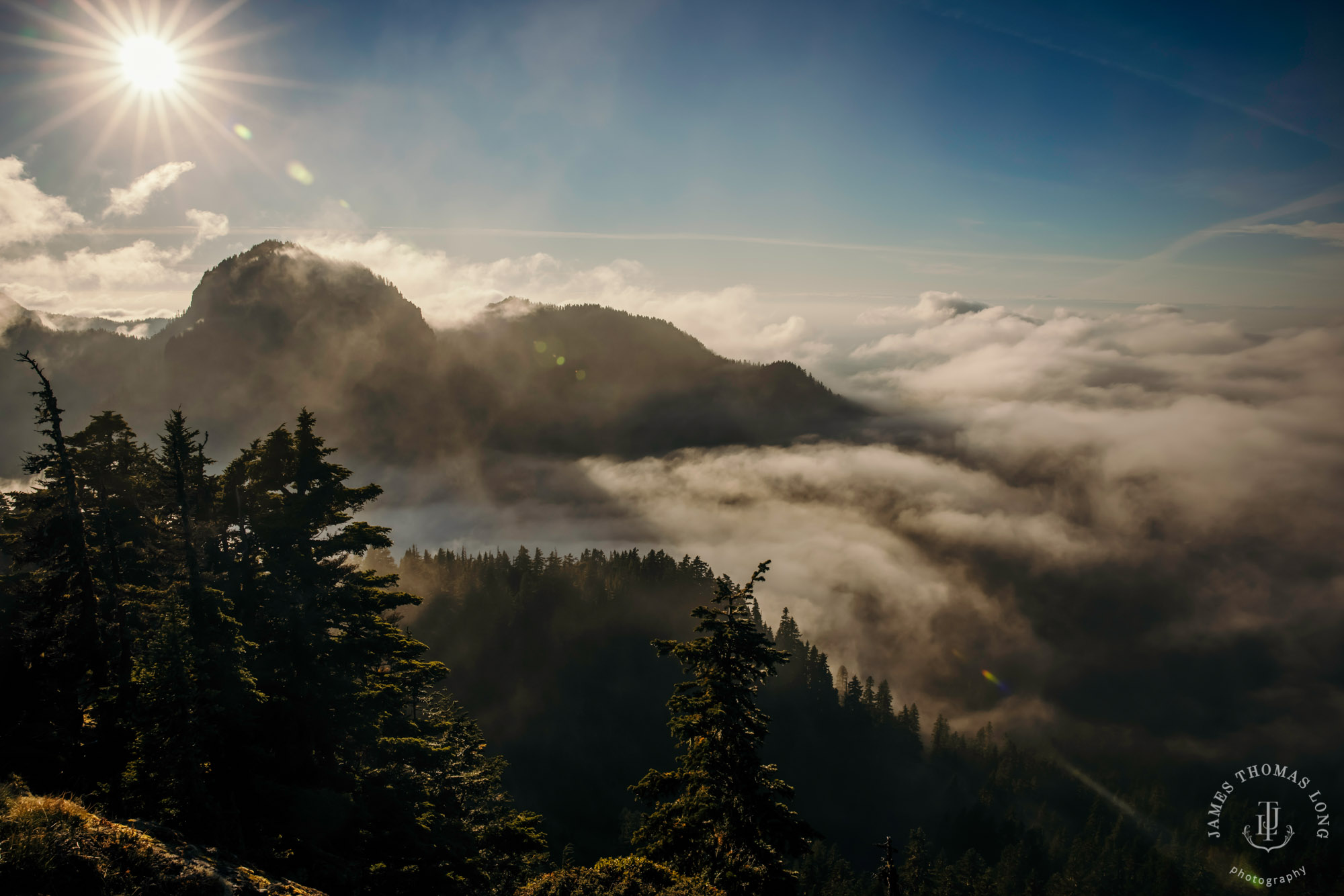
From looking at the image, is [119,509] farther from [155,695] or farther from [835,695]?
[835,695]

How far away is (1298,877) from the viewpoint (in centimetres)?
16500

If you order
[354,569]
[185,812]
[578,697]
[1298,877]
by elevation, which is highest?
[354,569]

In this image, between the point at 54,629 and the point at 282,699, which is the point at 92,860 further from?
the point at 54,629

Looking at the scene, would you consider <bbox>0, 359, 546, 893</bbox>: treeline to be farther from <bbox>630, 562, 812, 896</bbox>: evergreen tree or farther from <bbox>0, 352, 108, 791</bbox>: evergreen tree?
<bbox>630, 562, 812, 896</bbox>: evergreen tree

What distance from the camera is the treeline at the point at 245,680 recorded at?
59.1 ft

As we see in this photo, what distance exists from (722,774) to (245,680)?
53.1 feet

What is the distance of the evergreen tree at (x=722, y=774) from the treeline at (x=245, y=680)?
9.47 meters

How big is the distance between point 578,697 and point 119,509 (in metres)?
109

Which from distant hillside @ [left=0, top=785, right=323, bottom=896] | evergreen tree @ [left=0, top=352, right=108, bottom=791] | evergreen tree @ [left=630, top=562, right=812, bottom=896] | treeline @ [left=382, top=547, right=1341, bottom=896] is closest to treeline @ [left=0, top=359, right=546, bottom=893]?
evergreen tree @ [left=0, top=352, right=108, bottom=791]

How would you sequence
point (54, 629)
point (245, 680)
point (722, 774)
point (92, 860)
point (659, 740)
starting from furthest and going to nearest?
point (659, 740)
point (54, 629)
point (245, 680)
point (722, 774)
point (92, 860)

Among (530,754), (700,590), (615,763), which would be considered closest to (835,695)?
(700,590)

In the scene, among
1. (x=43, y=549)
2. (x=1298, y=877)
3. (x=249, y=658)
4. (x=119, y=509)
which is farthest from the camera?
(x=1298, y=877)

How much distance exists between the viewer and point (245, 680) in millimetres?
19422

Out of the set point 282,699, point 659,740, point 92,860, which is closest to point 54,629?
point 282,699
